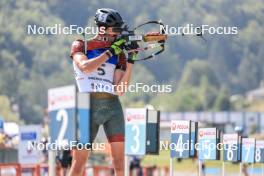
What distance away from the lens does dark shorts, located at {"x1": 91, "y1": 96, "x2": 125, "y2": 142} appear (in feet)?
33.4

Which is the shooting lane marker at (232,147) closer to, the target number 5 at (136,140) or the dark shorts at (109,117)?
the target number 5 at (136,140)

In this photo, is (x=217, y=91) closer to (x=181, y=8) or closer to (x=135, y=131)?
(x=181, y=8)

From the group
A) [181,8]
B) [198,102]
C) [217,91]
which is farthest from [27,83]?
[181,8]

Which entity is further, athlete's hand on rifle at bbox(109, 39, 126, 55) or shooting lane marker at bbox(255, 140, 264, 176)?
shooting lane marker at bbox(255, 140, 264, 176)

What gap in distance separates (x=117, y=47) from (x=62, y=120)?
1043mm

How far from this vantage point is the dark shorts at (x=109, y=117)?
10188 millimetres

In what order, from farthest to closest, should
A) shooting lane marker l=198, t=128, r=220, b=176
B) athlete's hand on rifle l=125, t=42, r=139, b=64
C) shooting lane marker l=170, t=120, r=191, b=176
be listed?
shooting lane marker l=198, t=128, r=220, b=176, shooting lane marker l=170, t=120, r=191, b=176, athlete's hand on rifle l=125, t=42, r=139, b=64

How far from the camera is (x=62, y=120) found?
9633mm

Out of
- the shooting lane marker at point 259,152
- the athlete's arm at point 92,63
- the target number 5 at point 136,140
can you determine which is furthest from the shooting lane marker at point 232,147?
the athlete's arm at point 92,63

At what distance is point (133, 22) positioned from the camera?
583 ft

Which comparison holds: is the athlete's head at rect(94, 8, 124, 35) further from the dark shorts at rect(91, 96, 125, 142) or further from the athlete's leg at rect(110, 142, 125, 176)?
the athlete's leg at rect(110, 142, 125, 176)

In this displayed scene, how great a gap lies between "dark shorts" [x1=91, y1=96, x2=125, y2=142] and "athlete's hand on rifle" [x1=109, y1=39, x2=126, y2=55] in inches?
17.3

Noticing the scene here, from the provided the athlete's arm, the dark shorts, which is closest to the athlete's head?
the athlete's arm

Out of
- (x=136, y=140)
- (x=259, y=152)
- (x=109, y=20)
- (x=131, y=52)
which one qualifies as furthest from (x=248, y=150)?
(x=109, y=20)
